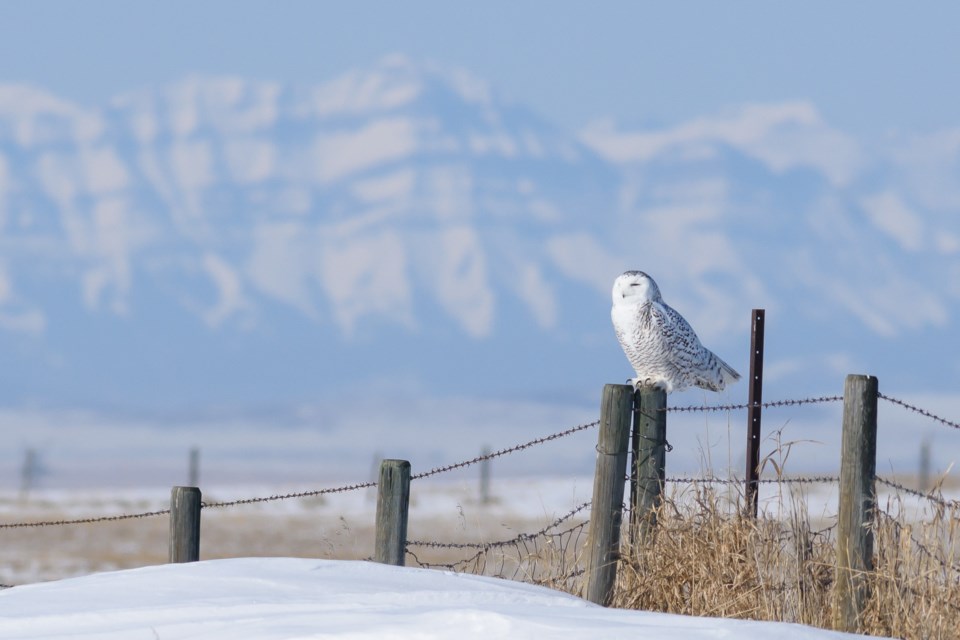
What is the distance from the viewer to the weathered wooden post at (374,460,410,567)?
719cm

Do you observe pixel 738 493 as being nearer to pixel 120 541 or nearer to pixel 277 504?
pixel 120 541

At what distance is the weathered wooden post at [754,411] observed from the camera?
270 inches

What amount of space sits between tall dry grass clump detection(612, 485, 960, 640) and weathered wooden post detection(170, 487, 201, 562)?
237 cm

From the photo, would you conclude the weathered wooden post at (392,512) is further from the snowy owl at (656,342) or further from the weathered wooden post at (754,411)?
the weathered wooden post at (754,411)

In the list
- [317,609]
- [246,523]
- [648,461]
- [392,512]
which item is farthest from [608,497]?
[246,523]

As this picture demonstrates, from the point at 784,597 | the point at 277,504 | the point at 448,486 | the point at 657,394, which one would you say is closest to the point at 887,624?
the point at 784,597

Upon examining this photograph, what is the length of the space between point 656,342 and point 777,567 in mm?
1381

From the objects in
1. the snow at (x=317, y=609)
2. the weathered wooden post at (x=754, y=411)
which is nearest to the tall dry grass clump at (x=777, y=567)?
the weathered wooden post at (x=754, y=411)

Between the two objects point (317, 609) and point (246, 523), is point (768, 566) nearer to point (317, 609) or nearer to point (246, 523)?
point (317, 609)

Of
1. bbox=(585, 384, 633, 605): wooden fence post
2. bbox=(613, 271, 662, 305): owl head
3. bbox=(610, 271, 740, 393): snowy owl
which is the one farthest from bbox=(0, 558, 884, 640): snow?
bbox=(613, 271, 662, 305): owl head

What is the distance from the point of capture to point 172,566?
5.78 meters

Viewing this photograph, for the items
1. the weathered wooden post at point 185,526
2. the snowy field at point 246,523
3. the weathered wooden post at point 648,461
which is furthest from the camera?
the snowy field at point 246,523

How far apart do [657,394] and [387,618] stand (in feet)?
9.20

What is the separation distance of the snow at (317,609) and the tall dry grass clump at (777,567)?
131 centimetres
